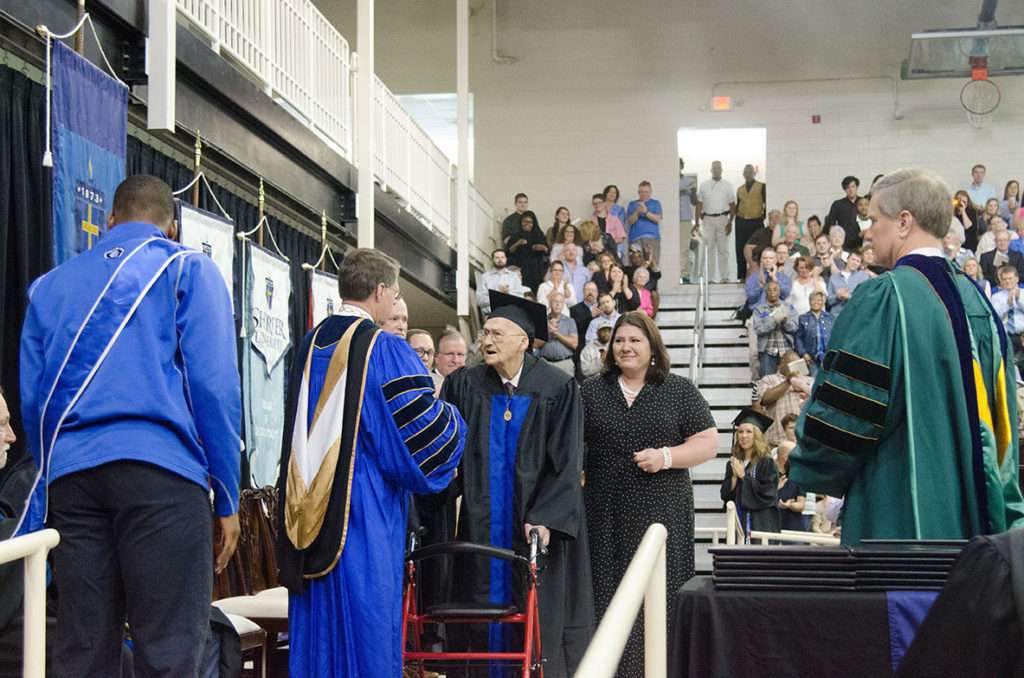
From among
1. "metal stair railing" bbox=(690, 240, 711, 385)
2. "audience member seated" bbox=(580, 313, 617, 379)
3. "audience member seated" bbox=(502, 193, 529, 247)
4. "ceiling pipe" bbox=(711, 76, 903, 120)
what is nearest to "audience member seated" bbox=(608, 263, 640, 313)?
"metal stair railing" bbox=(690, 240, 711, 385)

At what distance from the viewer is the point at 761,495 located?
959 cm

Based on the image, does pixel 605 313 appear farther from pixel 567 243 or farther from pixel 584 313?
pixel 567 243

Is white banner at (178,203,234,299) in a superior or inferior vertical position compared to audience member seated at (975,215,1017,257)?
inferior

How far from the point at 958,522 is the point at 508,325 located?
8.78 feet

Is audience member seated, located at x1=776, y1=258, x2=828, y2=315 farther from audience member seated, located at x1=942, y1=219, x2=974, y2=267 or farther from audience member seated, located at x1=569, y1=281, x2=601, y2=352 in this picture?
audience member seated, located at x1=569, y1=281, x2=601, y2=352

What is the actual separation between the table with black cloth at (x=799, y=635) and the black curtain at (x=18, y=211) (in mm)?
4824

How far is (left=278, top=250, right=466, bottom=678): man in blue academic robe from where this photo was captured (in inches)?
170

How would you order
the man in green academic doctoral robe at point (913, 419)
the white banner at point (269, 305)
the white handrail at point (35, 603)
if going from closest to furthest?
the white handrail at point (35, 603) → the man in green academic doctoral robe at point (913, 419) → the white banner at point (269, 305)

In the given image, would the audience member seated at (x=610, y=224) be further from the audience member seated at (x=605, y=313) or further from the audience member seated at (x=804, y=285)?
the audience member seated at (x=804, y=285)

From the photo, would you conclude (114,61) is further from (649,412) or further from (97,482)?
(97,482)

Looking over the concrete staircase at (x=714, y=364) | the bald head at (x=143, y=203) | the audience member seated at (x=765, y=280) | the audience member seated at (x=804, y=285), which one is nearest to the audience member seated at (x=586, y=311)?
the concrete staircase at (x=714, y=364)

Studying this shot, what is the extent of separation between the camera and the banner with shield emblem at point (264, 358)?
9.61 meters

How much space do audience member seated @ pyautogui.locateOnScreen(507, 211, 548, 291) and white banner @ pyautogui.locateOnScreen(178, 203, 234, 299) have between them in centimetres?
943

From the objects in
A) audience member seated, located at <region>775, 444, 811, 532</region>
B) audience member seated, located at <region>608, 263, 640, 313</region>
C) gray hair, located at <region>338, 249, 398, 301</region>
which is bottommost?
audience member seated, located at <region>775, 444, 811, 532</region>
